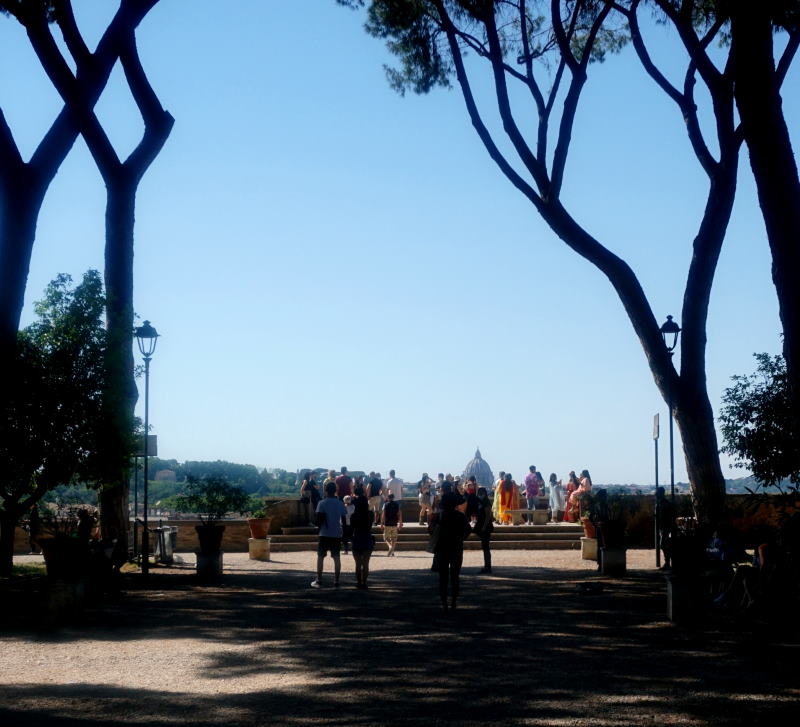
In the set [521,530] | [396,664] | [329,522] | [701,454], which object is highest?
[701,454]

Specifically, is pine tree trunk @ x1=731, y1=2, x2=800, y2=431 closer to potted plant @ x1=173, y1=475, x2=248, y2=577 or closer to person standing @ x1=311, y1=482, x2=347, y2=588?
person standing @ x1=311, y1=482, x2=347, y2=588

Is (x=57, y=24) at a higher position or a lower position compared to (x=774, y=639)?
higher

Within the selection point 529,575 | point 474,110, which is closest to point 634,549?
point 529,575

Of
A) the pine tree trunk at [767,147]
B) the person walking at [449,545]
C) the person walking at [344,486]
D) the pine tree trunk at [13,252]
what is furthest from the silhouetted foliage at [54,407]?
the person walking at [344,486]

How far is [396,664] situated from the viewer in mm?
9234

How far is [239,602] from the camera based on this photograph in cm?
1450

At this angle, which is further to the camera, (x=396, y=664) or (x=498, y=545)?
(x=498, y=545)

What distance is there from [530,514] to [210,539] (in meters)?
13.2

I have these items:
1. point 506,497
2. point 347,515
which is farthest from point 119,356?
point 506,497

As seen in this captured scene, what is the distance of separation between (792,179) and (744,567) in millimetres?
4078

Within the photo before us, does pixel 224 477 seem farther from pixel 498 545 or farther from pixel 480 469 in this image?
pixel 480 469

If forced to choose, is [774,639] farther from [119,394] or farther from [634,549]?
[634,549]

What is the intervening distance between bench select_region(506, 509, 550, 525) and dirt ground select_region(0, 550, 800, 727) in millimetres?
13599

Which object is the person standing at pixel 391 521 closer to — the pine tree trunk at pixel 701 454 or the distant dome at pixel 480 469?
the pine tree trunk at pixel 701 454
